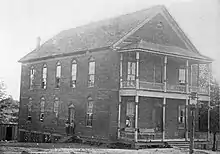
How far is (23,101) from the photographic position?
5.12 metres

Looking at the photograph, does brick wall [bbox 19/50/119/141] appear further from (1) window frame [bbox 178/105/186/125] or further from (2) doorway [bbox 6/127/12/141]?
(2) doorway [bbox 6/127/12/141]

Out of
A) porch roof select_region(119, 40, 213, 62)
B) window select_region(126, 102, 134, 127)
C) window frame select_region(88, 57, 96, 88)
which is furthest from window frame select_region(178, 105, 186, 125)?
window frame select_region(88, 57, 96, 88)

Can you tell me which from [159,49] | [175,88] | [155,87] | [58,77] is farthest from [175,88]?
[58,77]

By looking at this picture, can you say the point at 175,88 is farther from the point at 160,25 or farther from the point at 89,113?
the point at 89,113

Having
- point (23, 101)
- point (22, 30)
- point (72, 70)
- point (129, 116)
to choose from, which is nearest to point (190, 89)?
point (129, 116)

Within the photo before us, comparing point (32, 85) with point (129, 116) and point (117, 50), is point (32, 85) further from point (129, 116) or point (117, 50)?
point (129, 116)

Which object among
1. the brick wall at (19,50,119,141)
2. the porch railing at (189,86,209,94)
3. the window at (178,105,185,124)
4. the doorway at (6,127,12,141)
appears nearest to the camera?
the doorway at (6,127,12,141)

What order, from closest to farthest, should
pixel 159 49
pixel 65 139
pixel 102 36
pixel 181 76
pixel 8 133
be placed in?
1. pixel 8 133
2. pixel 102 36
3. pixel 65 139
4. pixel 159 49
5. pixel 181 76

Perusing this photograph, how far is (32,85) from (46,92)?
70.4 inches

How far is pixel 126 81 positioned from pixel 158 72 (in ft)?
2.43

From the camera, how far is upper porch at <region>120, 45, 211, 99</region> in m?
8.21

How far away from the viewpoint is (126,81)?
8.27 meters

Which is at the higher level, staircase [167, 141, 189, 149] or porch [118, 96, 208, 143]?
porch [118, 96, 208, 143]

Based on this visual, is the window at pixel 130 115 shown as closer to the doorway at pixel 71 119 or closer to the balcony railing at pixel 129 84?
the balcony railing at pixel 129 84
